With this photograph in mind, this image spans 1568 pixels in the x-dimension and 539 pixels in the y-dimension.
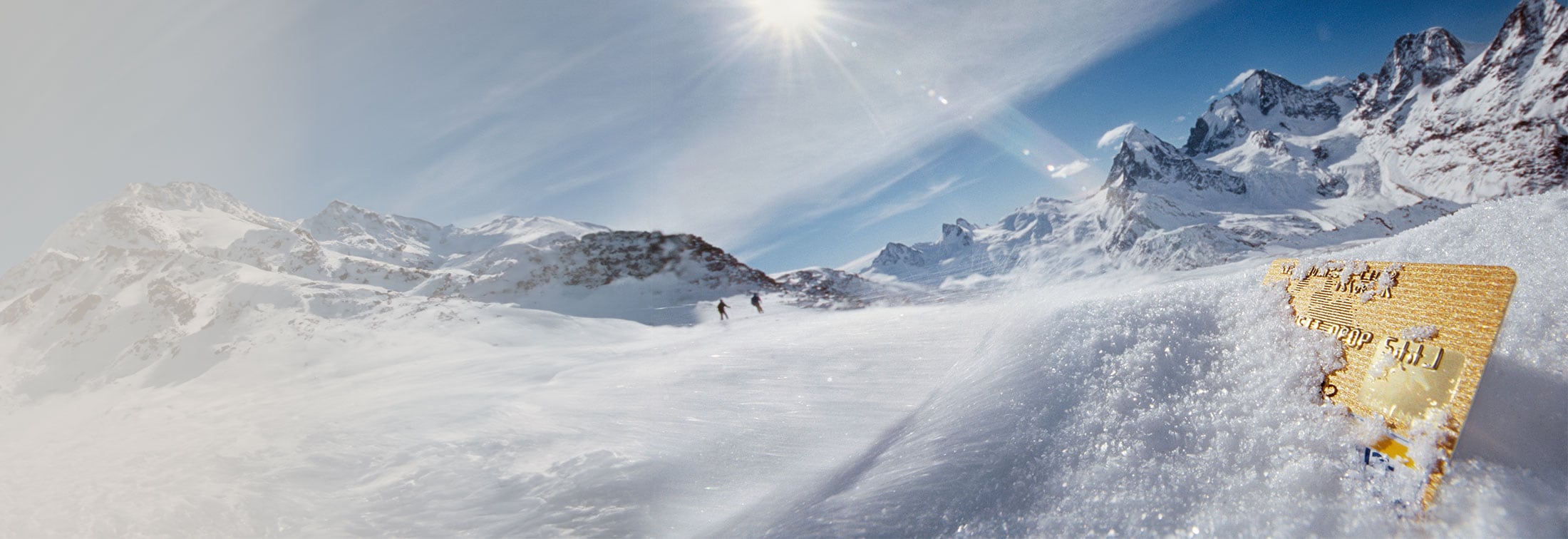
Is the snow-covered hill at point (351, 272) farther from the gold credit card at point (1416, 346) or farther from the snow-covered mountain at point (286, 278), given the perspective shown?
the gold credit card at point (1416, 346)

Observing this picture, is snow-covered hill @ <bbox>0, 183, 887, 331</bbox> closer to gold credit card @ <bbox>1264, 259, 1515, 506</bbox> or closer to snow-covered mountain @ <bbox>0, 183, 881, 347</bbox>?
snow-covered mountain @ <bbox>0, 183, 881, 347</bbox>

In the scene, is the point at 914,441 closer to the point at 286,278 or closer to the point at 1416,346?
the point at 1416,346

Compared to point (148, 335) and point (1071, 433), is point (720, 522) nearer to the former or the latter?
point (1071, 433)

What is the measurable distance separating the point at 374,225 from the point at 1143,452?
16763 cm

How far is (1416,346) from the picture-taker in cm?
187

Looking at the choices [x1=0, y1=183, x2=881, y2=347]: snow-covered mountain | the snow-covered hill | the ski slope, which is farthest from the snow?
[x1=0, y1=183, x2=881, y2=347]: snow-covered mountain

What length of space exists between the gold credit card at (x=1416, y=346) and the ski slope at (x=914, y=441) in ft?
0.32

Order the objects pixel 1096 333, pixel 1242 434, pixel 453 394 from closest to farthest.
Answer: pixel 1242 434, pixel 1096 333, pixel 453 394

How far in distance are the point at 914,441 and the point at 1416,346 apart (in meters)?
2.08

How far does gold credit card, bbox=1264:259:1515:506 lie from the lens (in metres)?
1.67

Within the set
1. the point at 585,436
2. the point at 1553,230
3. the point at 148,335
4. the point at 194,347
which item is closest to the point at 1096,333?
the point at 1553,230

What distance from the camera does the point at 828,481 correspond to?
11.1 feet

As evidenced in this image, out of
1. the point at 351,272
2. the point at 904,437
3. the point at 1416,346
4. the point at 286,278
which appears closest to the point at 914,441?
the point at 904,437

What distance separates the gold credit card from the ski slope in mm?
98
